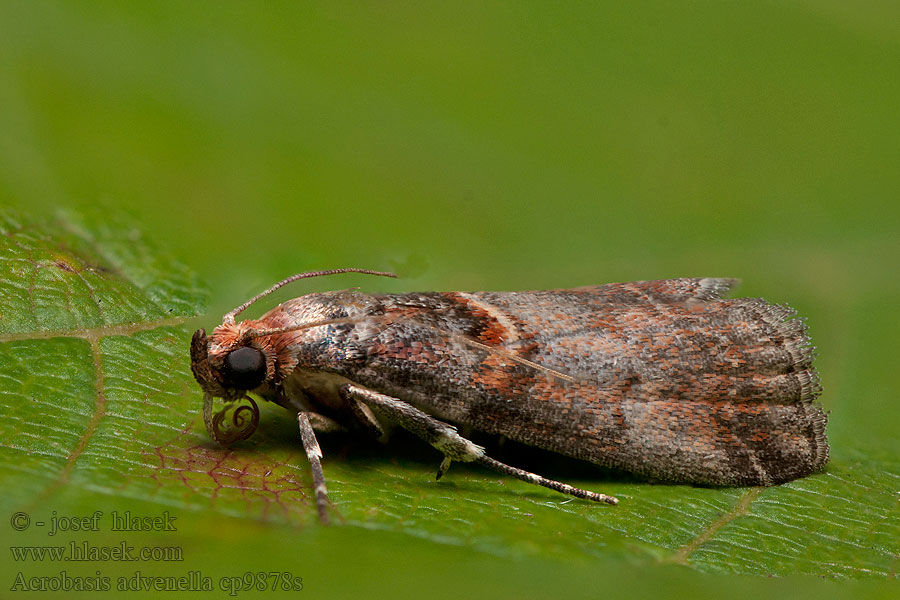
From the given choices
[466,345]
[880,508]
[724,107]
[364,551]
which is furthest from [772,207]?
[364,551]

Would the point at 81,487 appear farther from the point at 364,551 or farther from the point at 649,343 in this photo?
the point at 649,343

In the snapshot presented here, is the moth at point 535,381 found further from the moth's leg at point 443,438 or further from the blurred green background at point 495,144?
the blurred green background at point 495,144

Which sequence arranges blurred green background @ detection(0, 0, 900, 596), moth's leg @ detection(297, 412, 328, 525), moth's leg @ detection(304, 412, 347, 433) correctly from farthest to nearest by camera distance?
blurred green background @ detection(0, 0, 900, 596) → moth's leg @ detection(304, 412, 347, 433) → moth's leg @ detection(297, 412, 328, 525)

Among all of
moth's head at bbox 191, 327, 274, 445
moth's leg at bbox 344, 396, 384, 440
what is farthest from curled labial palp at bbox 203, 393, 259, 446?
moth's leg at bbox 344, 396, 384, 440

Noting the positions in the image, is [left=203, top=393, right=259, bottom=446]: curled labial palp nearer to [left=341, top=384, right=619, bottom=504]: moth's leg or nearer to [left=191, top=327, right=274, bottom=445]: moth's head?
[left=191, top=327, right=274, bottom=445]: moth's head

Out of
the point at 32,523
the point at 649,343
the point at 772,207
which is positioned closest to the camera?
the point at 32,523

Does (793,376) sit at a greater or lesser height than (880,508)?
greater

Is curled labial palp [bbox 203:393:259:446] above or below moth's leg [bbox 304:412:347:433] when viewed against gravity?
below
